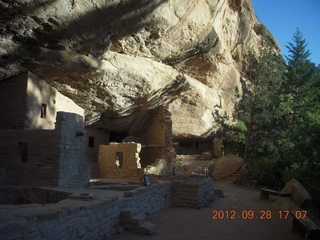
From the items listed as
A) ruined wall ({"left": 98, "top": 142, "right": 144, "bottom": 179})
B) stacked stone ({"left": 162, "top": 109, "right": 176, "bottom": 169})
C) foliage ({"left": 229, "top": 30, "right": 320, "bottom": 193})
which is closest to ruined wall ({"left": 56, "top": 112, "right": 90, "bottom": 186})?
ruined wall ({"left": 98, "top": 142, "right": 144, "bottom": 179})

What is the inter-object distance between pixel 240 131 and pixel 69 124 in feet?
28.9

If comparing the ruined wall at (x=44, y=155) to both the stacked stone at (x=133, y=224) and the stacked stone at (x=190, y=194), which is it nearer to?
the stacked stone at (x=133, y=224)

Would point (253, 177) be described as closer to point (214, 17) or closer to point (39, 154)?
point (214, 17)

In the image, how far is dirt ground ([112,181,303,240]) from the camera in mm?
4852

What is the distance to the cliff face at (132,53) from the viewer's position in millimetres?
6562

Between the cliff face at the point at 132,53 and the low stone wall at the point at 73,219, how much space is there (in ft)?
13.4

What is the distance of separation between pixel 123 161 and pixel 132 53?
164 inches

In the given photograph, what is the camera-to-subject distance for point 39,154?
6.50m

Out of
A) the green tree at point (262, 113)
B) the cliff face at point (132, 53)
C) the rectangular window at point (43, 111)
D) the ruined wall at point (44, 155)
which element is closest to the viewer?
the ruined wall at point (44, 155)

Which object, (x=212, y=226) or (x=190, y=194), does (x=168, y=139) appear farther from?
(x=212, y=226)

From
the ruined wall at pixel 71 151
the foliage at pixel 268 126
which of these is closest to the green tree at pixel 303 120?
the foliage at pixel 268 126

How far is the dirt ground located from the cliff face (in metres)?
4.66

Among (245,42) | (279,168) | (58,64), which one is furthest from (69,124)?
(245,42)

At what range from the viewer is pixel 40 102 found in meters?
8.36
